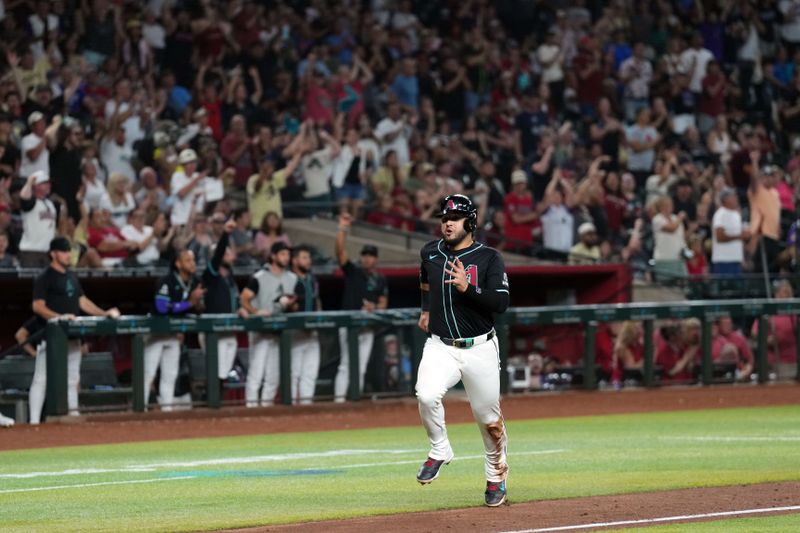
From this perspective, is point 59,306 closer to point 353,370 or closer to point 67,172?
point 67,172

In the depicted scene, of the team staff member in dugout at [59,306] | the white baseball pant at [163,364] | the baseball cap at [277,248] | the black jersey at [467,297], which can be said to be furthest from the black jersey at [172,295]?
the black jersey at [467,297]

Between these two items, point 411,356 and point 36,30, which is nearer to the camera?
point 411,356

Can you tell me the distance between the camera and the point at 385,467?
41.3ft

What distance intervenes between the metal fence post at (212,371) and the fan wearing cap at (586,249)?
705cm

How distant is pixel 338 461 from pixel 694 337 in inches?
396

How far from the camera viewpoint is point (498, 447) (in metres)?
9.84

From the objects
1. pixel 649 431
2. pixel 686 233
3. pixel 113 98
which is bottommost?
pixel 649 431

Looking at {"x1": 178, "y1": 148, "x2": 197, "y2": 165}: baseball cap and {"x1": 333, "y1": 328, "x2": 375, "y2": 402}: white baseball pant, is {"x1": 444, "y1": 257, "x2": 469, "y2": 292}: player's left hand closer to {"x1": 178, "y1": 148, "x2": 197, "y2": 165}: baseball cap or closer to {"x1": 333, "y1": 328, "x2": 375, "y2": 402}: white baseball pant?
{"x1": 333, "y1": 328, "x2": 375, "y2": 402}: white baseball pant

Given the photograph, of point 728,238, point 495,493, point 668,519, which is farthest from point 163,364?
point 668,519

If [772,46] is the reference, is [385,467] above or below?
below

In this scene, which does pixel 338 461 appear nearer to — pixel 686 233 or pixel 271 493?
pixel 271 493

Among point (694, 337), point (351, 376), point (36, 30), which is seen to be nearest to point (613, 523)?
point (351, 376)

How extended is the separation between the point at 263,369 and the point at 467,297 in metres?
9.49

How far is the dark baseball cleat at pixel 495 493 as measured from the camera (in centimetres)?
969
